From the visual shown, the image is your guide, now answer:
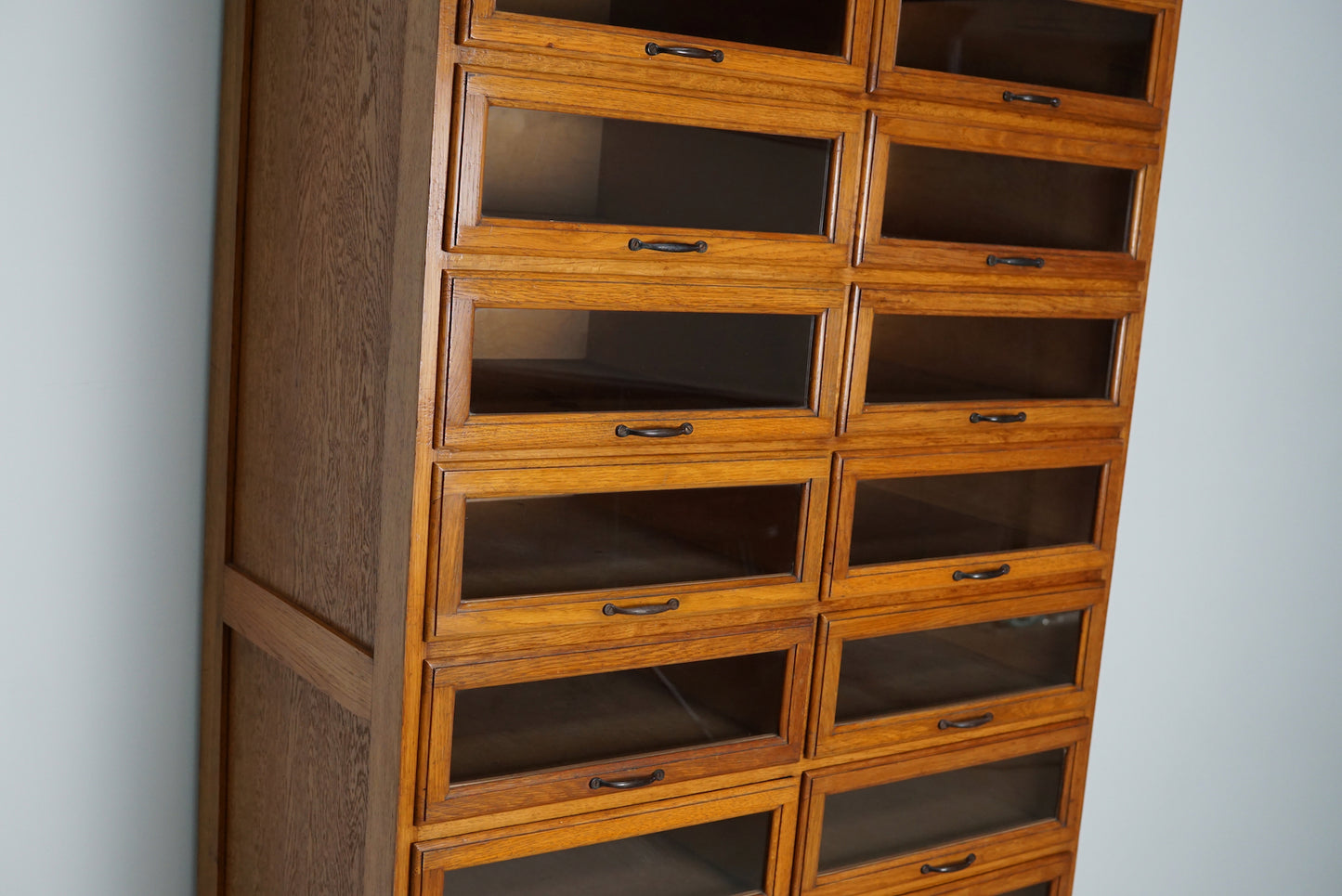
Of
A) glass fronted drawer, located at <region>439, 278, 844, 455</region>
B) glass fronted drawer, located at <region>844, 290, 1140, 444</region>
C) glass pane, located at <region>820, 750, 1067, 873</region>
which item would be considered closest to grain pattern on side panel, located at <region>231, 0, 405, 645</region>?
glass fronted drawer, located at <region>439, 278, 844, 455</region>

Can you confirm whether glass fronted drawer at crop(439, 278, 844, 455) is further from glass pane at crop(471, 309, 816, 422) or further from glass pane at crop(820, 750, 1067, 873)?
glass pane at crop(820, 750, 1067, 873)

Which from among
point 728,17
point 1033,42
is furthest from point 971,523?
point 728,17

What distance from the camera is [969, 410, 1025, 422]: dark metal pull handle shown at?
175 centimetres

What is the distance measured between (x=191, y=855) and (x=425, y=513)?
2.77 ft

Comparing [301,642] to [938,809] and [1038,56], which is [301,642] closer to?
[938,809]

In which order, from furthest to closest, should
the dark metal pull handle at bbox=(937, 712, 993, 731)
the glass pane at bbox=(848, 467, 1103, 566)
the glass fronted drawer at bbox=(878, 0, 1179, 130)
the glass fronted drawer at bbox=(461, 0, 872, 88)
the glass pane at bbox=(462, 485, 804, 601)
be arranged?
1. the dark metal pull handle at bbox=(937, 712, 993, 731)
2. the glass pane at bbox=(848, 467, 1103, 566)
3. the glass fronted drawer at bbox=(878, 0, 1179, 130)
4. the glass pane at bbox=(462, 485, 804, 601)
5. the glass fronted drawer at bbox=(461, 0, 872, 88)

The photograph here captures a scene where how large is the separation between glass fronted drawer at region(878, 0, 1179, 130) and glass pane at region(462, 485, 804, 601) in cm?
55

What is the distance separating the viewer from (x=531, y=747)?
150 centimetres

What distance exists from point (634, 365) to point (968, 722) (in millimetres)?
762

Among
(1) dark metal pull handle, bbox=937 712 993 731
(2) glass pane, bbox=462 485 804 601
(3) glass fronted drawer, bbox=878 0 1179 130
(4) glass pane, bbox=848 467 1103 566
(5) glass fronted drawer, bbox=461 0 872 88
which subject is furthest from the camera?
(1) dark metal pull handle, bbox=937 712 993 731

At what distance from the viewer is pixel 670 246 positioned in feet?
4.74

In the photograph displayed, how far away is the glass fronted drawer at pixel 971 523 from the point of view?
1.68 metres

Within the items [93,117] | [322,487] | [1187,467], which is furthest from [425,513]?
[1187,467]

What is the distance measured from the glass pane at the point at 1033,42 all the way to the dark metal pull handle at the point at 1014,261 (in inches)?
9.1
